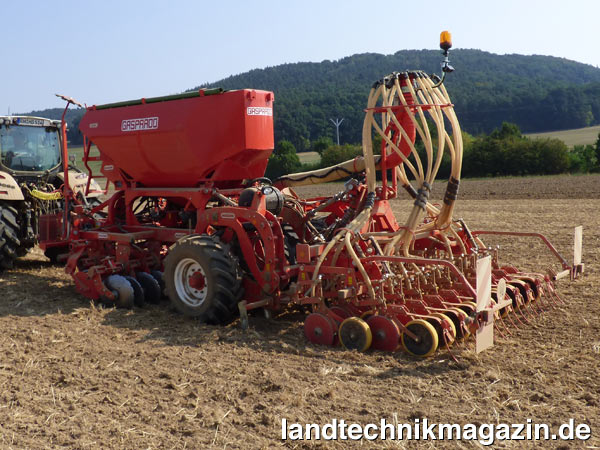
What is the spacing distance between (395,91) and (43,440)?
4.33 m

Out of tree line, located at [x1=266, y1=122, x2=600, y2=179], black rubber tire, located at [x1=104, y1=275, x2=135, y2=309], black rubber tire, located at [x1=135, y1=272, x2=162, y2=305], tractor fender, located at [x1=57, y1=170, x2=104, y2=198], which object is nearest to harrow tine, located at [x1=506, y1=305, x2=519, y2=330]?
black rubber tire, located at [x1=135, y1=272, x2=162, y2=305]

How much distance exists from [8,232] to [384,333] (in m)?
5.88

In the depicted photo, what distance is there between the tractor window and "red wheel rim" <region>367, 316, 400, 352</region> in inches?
258

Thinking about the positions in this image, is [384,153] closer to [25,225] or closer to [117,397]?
[117,397]

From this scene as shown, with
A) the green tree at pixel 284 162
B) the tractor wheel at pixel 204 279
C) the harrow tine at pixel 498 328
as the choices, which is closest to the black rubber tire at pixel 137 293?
the tractor wheel at pixel 204 279

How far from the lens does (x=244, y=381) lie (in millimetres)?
4570

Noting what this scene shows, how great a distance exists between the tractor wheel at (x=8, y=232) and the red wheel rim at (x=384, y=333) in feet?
18.8

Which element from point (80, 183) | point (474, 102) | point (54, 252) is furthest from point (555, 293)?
point (474, 102)

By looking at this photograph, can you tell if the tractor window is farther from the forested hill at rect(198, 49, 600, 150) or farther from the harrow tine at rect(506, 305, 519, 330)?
the forested hill at rect(198, 49, 600, 150)

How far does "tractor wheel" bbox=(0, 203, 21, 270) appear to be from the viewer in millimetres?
8520

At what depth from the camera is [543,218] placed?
1367 centimetres

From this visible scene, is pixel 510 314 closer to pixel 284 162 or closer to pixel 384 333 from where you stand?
pixel 384 333

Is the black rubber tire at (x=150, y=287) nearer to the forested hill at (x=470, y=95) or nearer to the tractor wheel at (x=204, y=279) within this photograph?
the tractor wheel at (x=204, y=279)

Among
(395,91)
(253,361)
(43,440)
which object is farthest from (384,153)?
(43,440)
